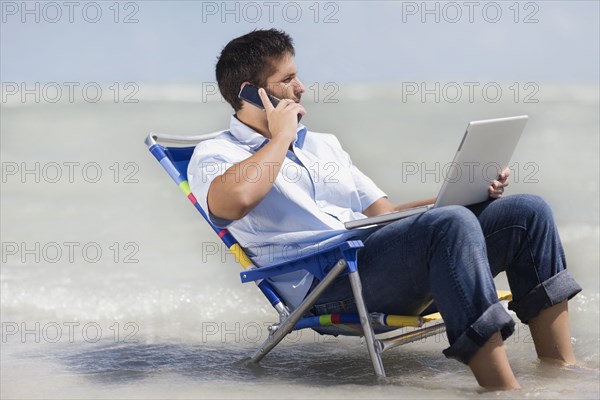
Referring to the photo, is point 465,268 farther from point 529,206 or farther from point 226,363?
point 226,363

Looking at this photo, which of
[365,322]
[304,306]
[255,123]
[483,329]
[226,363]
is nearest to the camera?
[483,329]

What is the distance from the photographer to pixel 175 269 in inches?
230

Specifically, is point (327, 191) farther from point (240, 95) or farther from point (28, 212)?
point (28, 212)

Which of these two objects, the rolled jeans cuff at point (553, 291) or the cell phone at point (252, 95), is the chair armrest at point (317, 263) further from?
the rolled jeans cuff at point (553, 291)

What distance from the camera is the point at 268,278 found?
330cm

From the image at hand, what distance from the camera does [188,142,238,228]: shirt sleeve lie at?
9.95ft

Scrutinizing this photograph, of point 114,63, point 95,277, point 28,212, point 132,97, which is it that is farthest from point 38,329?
point 114,63

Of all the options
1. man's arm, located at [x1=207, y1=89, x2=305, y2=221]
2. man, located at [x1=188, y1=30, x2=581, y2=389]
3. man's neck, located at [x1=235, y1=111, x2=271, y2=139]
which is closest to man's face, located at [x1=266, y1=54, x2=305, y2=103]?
man, located at [x1=188, y1=30, x2=581, y2=389]

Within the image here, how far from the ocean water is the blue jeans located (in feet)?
0.77

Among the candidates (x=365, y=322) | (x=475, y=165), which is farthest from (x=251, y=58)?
(x=365, y=322)

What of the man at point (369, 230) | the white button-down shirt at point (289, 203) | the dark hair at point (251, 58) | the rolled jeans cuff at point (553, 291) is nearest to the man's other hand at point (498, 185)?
the man at point (369, 230)

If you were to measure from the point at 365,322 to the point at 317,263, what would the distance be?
0.79 ft

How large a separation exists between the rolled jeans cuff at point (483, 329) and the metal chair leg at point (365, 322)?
328 millimetres

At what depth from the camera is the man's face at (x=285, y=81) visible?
329 centimetres
